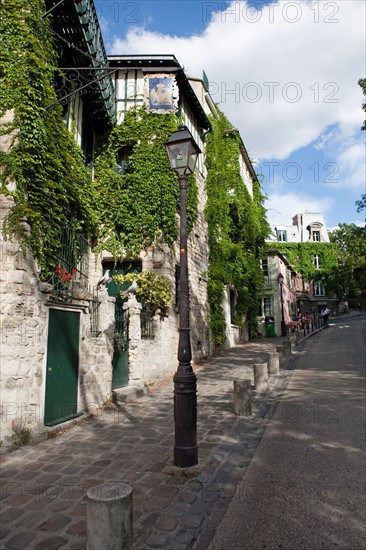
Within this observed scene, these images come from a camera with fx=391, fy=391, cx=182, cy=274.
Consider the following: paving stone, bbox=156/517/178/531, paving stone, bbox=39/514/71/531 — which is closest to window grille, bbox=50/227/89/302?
paving stone, bbox=39/514/71/531

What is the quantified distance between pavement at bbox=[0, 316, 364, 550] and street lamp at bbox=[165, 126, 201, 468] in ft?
0.69

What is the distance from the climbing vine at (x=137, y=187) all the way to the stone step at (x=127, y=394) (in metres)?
4.26

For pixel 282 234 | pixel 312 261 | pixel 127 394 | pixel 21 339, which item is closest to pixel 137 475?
pixel 21 339

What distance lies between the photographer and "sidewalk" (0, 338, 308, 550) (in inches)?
117

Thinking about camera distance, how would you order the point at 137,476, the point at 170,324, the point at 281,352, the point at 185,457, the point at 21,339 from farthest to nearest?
the point at 281,352 < the point at 170,324 < the point at 21,339 < the point at 185,457 < the point at 137,476

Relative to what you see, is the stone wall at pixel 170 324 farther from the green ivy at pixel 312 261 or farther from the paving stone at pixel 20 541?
the green ivy at pixel 312 261

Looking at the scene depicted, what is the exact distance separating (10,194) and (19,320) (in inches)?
71.0

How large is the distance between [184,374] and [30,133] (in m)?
4.35

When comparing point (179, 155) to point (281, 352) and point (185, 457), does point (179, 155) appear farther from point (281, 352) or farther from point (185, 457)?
point (281, 352)

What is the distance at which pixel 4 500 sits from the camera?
3500 millimetres

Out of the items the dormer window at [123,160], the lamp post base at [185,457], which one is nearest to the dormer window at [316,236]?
the dormer window at [123,160]

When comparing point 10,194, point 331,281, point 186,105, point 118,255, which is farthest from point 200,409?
point 331,281

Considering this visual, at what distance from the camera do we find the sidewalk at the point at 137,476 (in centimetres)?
297

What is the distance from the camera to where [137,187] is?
1162 cm
